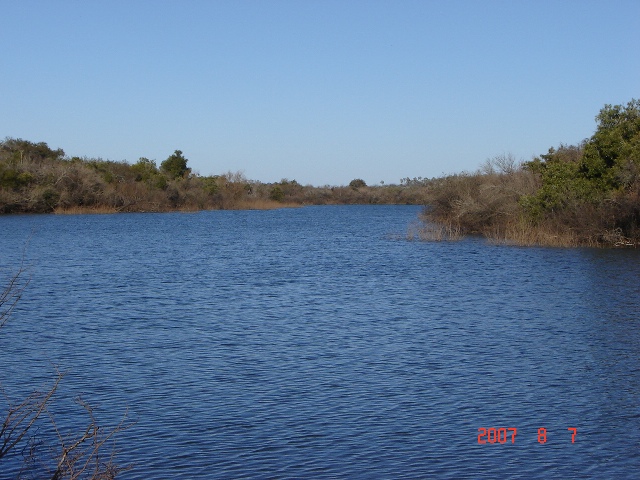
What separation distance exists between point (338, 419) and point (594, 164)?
85.8 ft

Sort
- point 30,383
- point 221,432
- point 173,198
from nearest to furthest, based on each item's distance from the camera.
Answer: point 221,432
point 30,383
point 173,198

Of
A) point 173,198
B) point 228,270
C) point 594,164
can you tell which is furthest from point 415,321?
point 173,198

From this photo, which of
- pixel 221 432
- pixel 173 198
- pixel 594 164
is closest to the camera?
pixel 221 432

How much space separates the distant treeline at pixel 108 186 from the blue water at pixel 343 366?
3183cm

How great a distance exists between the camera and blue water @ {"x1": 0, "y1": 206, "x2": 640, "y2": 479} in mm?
8641

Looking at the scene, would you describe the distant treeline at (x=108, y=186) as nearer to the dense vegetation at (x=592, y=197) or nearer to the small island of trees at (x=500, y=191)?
the small island of trees at (x=500, y=191)

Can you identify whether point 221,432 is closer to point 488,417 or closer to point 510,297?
point 488,417

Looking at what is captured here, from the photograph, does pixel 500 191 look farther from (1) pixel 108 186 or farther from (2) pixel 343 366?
(1) pixel 108 186

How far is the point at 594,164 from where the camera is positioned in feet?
107
